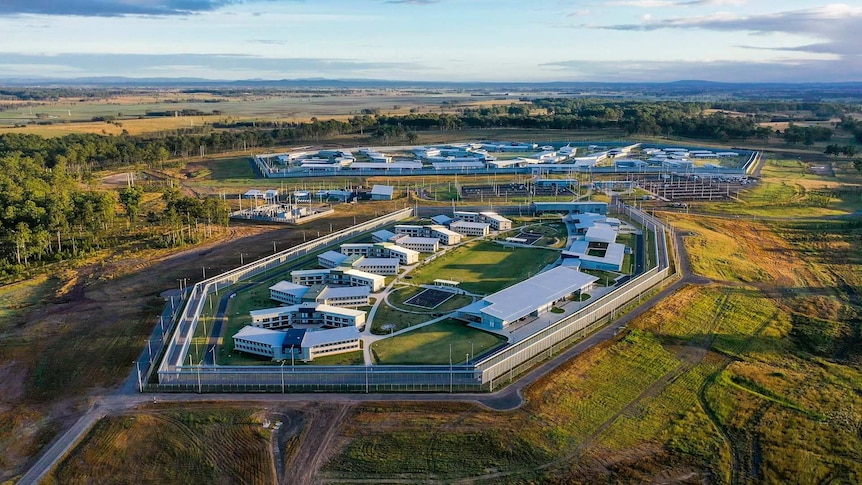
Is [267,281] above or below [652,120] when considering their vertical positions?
below

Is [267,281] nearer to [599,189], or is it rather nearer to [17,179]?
[17,179]

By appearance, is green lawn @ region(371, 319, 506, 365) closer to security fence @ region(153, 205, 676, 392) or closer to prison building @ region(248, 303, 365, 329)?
security fence @ region(153, 205, 676, 392)

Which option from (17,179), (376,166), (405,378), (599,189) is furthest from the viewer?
(376,166)

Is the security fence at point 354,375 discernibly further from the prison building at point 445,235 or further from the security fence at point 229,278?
the prison building at point 445,235

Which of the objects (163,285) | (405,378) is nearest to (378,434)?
(405,378)

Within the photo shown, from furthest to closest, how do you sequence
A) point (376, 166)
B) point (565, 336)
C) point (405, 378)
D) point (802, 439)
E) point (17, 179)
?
point (376, 166) < point (17, 179) < point (565, 336) < point (405, 378) < point (802, 439)

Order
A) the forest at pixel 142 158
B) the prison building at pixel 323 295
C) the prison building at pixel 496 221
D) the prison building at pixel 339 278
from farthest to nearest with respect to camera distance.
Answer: the prison building at pixel 496 221 < the forest at pixel 142 158 < the prison building at pixel 339 278 < the prison building at pixel 323 295

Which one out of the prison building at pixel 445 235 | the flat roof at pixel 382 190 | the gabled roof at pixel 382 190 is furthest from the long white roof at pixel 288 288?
the flat roof at pixel 382 190
